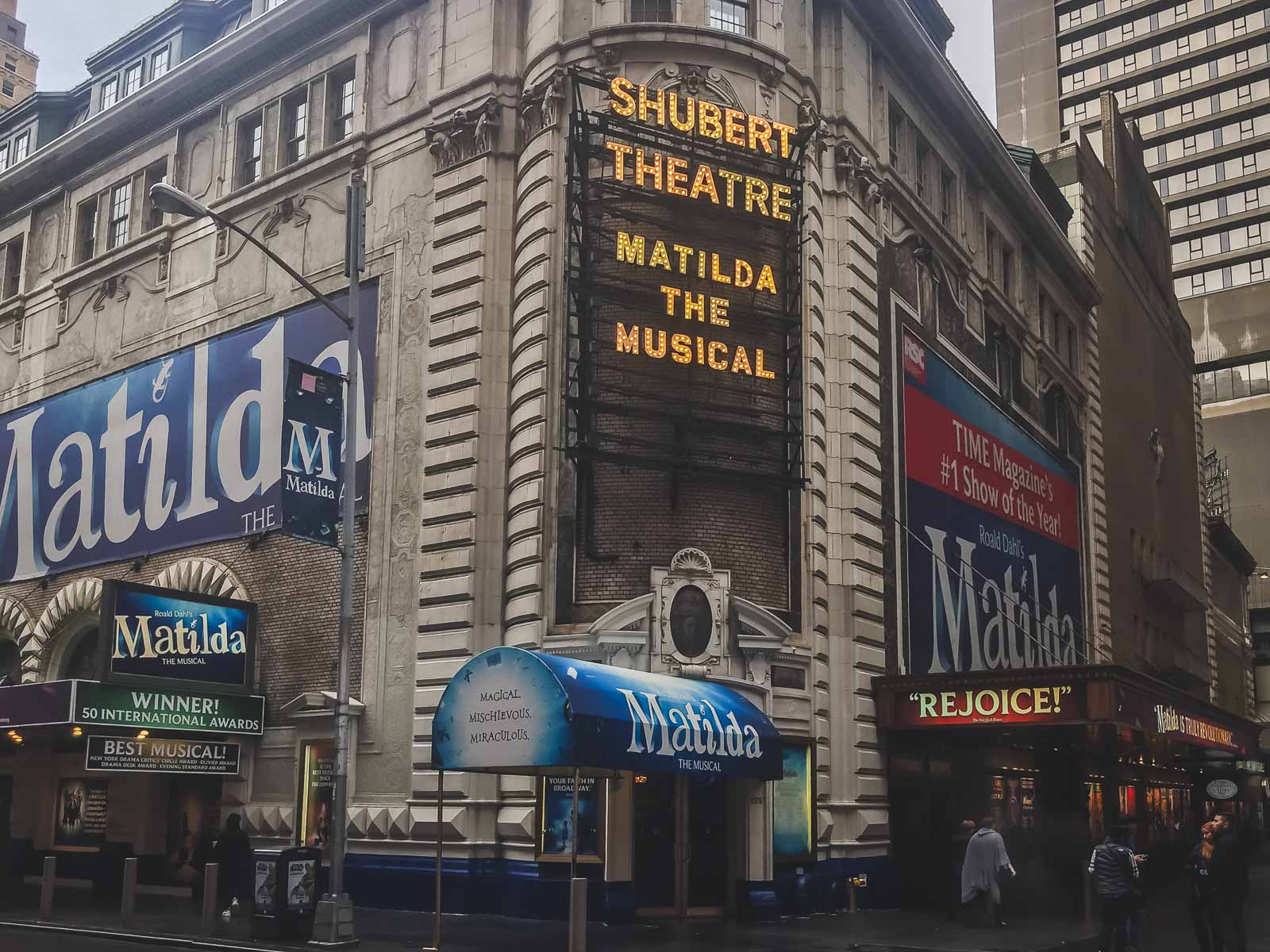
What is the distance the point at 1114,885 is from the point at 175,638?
1853 cm

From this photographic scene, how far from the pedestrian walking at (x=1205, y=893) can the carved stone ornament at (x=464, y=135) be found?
18279mm

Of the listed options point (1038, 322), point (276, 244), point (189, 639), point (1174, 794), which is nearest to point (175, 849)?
point (189, 639)

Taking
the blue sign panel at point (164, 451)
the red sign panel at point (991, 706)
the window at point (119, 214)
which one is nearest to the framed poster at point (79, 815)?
the blue sign panel at point (164, 451)

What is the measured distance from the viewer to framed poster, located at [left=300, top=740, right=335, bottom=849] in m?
27.3

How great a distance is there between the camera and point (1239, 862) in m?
17.1

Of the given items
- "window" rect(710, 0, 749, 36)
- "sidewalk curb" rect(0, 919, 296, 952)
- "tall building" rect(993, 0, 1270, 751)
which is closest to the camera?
"sidewalk curb" rect(0, 919, 296, 952)

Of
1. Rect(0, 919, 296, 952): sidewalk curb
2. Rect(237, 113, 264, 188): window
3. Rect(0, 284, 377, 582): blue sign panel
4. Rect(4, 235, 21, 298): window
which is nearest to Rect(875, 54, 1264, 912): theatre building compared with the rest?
Rect(0, 919, 296, 952): sidewalk curb

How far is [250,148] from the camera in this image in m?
33.6

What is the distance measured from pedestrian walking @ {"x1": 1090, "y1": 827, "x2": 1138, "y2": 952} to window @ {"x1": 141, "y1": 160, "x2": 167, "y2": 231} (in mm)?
28047

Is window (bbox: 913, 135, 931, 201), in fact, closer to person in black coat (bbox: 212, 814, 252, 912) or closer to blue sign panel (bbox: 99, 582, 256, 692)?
blue sign panel (bbox: 99, 582, 256, 692)

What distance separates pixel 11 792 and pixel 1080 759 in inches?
1045

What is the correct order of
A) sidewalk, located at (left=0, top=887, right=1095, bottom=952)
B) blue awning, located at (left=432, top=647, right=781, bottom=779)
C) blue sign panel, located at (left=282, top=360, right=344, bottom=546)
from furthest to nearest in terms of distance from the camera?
blue sign panel, located at (left=282, top=360, right=344, bottom=546) → sidewalk, located at (left=0, top=887, right=1095, bottom=952) → blue awning, located at (left=432, top=647, right=781, bottom=779)

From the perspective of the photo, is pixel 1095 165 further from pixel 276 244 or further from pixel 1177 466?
pixel 276 244

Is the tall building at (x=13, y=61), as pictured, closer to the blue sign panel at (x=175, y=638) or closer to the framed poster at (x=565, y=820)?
the blue sign panel at (x=175, y=638)
